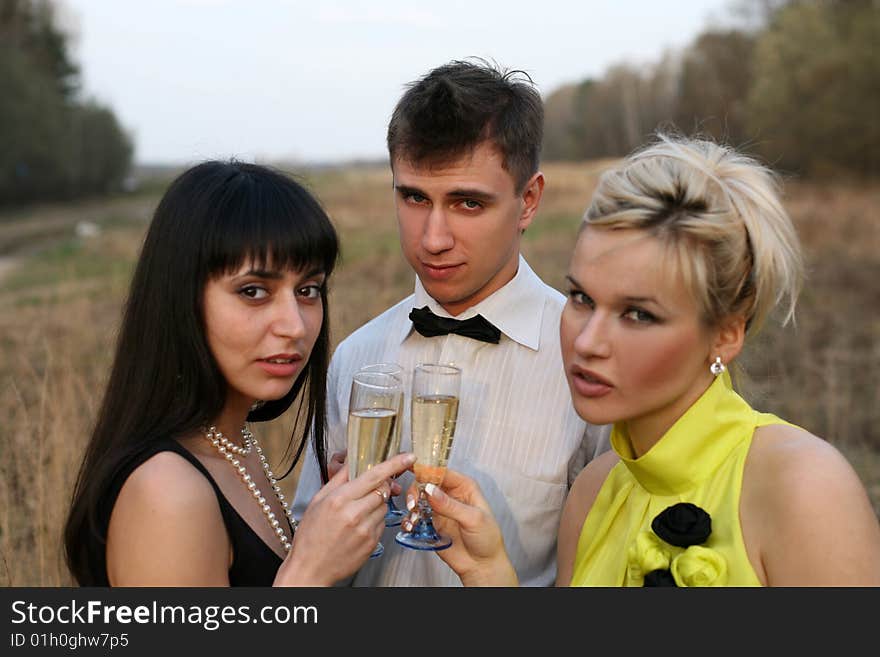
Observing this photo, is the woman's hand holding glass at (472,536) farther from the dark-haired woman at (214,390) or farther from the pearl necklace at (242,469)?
the pearl necklace at (242,469)

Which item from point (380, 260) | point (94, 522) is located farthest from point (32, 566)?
point (380, 260)

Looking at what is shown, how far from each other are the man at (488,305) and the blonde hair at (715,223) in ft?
2.47

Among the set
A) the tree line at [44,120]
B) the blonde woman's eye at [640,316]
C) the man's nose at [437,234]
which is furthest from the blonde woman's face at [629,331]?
the tree line at [44,120]

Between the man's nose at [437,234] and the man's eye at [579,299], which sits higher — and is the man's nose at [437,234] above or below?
above

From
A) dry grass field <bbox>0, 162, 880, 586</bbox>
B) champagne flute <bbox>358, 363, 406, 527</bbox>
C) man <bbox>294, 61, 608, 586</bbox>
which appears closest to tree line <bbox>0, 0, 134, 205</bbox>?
dry grass field <bbox>0, 162, 880, 586</bbox>

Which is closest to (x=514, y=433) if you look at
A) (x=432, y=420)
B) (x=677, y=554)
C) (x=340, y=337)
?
(x=432, y=420)

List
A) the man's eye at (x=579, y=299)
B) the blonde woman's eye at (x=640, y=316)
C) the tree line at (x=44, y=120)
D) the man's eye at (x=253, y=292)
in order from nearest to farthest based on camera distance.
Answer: the blonde woman's eye at (x=640, y=316), the man's eye at (x=579, y=299), the man's eye at (x=253, y=292), the tree line at (x=44, y=120)

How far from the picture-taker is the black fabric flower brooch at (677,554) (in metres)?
2.23

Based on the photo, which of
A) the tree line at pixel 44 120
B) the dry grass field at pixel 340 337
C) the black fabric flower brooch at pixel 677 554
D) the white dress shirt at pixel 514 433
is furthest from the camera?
the tree line at pixel 44 120

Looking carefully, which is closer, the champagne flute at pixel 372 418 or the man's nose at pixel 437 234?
the champagne flute at pixel 372 418

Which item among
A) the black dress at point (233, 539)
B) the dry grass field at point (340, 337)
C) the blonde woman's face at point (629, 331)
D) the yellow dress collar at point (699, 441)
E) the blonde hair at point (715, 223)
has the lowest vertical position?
the dry grass field at point (340, 337)

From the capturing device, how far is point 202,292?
2.56 metres

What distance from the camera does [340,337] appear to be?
561cm

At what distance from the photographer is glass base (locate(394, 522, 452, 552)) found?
246cm
